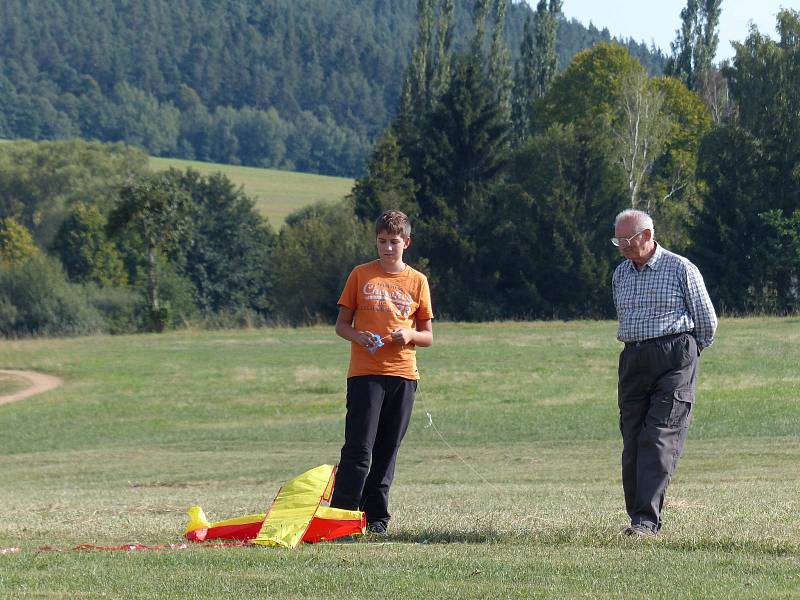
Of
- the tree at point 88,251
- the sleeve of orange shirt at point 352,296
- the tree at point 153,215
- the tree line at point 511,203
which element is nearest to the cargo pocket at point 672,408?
the sleeve of orange shirt at point 352,296

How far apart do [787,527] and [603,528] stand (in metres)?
1.15

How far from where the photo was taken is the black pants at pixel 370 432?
828cm

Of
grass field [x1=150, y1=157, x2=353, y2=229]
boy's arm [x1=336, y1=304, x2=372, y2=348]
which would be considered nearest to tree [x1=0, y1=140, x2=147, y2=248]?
grass field [x1=150, y1=157, x2=353, y2=229]

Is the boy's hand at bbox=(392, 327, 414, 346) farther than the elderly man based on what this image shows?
Yes

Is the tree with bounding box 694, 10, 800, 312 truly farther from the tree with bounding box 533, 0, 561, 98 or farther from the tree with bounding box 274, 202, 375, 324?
the tree with bounding box 533, 0, 561, 98

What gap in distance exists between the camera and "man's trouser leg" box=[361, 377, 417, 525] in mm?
8344

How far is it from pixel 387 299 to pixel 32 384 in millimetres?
27830

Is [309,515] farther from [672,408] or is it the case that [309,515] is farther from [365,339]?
[672,408]

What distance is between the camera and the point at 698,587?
19.9ft

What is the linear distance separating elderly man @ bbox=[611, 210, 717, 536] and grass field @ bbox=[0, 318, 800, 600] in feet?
1.29

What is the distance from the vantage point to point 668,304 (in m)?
7.94

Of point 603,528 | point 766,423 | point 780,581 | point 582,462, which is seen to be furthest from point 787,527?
point 766,423

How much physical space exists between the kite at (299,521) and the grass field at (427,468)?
1.03ft

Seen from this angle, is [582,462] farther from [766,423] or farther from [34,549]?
[34,549]
